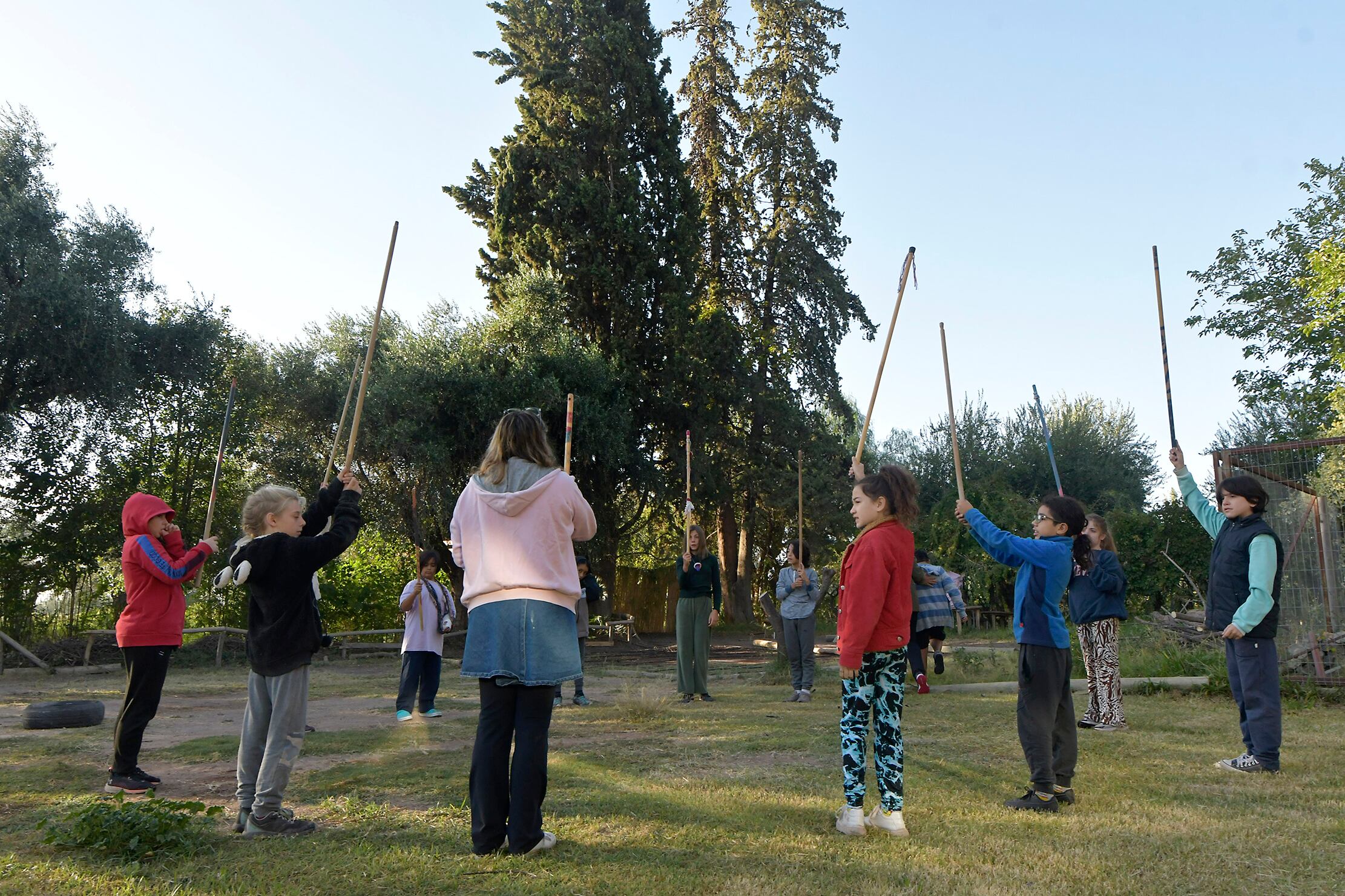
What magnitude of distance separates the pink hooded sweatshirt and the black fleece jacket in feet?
2.57

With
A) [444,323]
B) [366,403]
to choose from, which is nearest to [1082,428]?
→ [444,323]

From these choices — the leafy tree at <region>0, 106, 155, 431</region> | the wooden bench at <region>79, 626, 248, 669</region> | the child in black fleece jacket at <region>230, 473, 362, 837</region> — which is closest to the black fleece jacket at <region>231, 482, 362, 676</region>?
the child in black fleece jacket at <region>230, 473, 362, 837</region>

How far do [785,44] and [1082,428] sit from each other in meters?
17.8

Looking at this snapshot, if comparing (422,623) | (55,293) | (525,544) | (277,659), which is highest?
(55,293)

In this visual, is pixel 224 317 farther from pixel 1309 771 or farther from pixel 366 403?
pixel 1309 771

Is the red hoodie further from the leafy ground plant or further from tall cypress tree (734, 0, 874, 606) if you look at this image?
tall cypress tree (734, 0, 874, 606)

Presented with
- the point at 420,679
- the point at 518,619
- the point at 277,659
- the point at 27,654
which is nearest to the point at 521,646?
the point at 518,619

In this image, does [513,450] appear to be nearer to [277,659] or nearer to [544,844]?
[277,659]

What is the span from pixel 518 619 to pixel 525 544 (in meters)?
0.32

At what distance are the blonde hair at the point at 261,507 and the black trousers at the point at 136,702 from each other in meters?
1.36

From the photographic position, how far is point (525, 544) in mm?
4125

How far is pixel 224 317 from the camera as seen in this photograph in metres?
20.6

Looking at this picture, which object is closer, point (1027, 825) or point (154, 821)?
point (154, 821)

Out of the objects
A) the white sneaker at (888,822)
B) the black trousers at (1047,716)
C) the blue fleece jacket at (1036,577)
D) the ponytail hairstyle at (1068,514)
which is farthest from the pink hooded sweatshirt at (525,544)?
the ponytail hairstyle at (1068,514)
